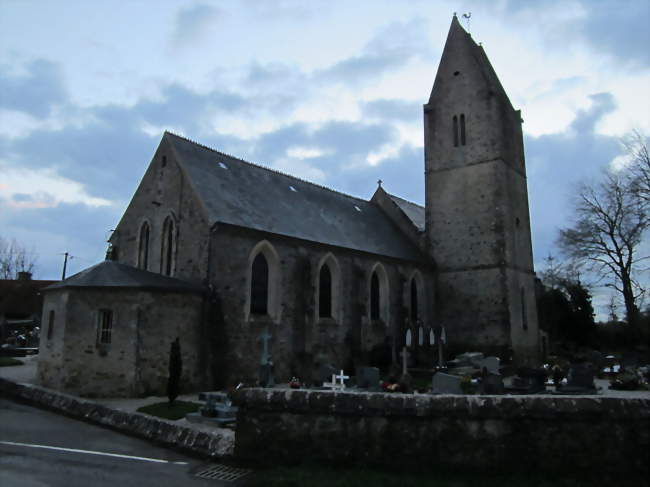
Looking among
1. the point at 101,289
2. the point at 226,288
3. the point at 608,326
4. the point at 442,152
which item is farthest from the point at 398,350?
the point at 608,326

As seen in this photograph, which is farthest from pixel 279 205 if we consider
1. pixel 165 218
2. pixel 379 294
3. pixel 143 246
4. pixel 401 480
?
pixel 401 480

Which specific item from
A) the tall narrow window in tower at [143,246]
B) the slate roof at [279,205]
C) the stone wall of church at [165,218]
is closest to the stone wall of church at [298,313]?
the slate roof at [279,205]

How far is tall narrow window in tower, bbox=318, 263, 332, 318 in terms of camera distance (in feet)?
75.6

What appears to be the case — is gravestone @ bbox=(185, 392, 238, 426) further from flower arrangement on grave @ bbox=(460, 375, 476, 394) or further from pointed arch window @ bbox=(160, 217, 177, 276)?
pointed arch window @ bbox=(160, 217, 177, 276)

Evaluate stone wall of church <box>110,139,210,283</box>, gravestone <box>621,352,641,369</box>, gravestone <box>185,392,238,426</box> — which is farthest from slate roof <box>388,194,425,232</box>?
gravestone <box>185,392,238,426</box>

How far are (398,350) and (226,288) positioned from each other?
10521mm

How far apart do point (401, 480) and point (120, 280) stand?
1323 centimetres

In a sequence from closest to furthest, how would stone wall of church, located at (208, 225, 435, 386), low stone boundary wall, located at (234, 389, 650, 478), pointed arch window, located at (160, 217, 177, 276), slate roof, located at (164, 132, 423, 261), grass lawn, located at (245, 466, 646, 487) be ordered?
1. grass lawn, located at (245, 466, 646, 487)
2. low stone boundary wall, located at (234, 389, 650, 478)
3. stone wall of church, located at (208, 225, 435, 386)
4. slate roof, located at (164, 132, 423, 261)
5. pointed arch window, located at (160, 217, 177, 276)

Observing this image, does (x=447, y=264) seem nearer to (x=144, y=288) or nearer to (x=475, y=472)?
(x=144, y=288)

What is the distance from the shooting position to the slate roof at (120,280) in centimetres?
1678

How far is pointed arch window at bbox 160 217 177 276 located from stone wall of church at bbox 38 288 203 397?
12.0ft

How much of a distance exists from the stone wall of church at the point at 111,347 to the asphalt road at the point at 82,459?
4.29 meters

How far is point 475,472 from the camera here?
6.70 metres

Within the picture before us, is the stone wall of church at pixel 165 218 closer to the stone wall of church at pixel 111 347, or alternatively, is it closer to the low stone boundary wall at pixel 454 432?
the stone wall of church at pixel 111 347
